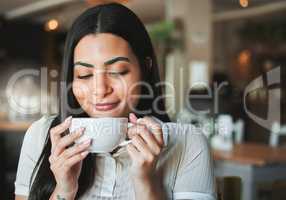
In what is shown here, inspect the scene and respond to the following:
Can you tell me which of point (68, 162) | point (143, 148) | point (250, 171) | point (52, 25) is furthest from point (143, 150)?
point (250, 171)

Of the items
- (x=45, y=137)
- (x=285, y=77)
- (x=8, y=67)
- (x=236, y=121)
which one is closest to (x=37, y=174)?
(x=45, y=137)

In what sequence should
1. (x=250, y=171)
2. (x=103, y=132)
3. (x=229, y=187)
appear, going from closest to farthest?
(x=103, y=132) → (x=229, y=187) → (x=250, y=171)

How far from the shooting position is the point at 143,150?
22.6 inches

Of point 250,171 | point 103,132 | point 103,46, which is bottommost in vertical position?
point 250,171

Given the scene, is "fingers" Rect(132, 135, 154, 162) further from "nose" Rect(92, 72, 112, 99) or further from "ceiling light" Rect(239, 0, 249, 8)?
"ceiling light" Rect(239, 0, 249, 8)

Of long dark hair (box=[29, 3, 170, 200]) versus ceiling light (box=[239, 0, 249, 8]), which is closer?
long dark hair (box=[29, 3, 170, 200])

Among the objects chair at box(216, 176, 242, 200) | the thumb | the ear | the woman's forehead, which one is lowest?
chair at box(216, 176, 242, 200)

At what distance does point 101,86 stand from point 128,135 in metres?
0.08

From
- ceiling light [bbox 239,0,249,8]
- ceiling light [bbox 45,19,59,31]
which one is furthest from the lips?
ceiling light [bbox 239,0,249,8]

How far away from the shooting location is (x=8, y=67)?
0.67 m

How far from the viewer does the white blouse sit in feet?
2.01

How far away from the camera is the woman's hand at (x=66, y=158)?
0.58 m

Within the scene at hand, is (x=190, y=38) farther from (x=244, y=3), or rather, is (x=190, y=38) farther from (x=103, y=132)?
(x=103, y=132)

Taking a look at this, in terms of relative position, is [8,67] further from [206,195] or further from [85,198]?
[206,195]
